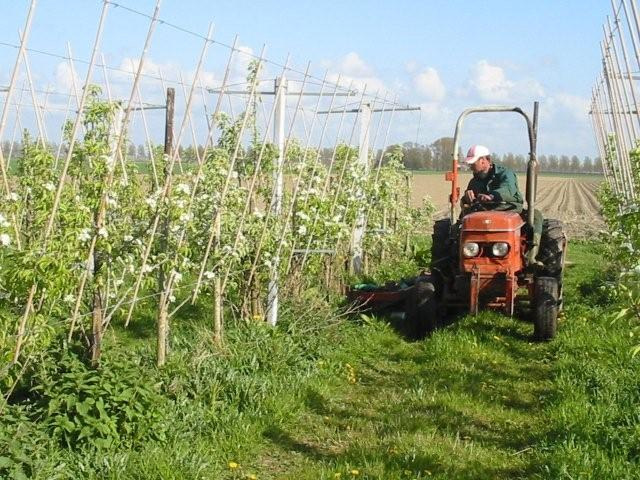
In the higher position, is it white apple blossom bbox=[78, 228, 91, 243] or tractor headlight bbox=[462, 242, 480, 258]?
tractor headlight bbox=[462, 242, 480, 258]

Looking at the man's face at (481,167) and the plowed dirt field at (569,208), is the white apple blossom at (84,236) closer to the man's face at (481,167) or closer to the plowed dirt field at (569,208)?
the man's face at (481,167)

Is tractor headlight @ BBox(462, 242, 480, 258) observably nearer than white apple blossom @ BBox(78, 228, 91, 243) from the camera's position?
No

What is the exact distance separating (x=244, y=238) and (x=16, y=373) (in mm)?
2637

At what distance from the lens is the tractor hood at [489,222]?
27.9ft

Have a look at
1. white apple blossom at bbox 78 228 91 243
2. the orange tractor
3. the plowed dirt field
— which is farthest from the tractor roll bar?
the plowed dirt field

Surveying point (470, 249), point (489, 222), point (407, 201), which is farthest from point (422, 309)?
point (407, 201)

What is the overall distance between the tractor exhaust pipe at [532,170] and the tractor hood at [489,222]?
1.10 feet

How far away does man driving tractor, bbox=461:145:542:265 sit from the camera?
29.5ft

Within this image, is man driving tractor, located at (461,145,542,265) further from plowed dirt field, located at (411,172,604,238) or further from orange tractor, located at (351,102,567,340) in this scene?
plowed dirt field, located at (411,172,604,238)

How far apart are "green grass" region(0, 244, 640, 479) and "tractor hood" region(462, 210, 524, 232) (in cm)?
107

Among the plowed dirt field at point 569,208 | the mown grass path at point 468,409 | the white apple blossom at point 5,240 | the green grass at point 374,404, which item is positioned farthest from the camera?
the plowed dirt field at point 569,208

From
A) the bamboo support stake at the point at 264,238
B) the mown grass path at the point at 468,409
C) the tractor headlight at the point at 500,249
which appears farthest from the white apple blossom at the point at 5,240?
the tractor headlight at the point at 500,249

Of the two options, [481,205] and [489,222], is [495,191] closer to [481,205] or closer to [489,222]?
[481,205]

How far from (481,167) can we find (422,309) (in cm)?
159
